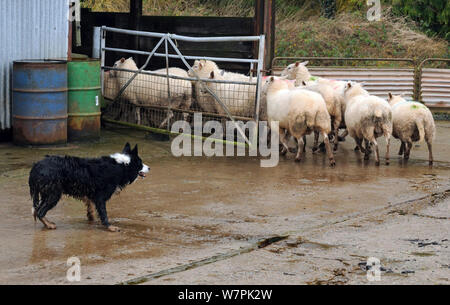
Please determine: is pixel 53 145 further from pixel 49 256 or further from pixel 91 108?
pixel 49 256

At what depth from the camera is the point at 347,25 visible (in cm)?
2102

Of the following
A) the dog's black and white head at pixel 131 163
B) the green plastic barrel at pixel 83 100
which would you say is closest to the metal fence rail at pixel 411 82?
the green plastic barrel at pixel 83 100

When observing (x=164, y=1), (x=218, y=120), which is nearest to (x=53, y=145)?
(x=218, y=120)

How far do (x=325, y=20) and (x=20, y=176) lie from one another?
1359 cm

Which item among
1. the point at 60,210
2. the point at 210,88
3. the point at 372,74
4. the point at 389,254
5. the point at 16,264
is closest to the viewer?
the point at 16,264

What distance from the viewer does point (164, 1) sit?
24047mm

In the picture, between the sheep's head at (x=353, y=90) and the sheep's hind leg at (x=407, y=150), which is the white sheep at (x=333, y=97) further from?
the sheep's hind leg at (x=407, y=150)

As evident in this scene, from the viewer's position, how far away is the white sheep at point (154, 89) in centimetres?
1266

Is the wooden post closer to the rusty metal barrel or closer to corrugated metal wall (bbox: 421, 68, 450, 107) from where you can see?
the rusty metal barrel

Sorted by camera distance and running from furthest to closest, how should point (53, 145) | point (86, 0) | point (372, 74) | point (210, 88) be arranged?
point (86, 0) → point (372, 74) → point (210, 88) → point (53, 145)

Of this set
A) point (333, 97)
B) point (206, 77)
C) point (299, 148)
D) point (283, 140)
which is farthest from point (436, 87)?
point (299, 148)

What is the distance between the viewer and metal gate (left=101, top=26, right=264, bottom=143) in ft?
38.7

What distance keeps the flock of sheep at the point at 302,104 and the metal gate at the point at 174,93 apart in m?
0.02

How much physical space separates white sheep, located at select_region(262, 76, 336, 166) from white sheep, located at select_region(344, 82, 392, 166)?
44 cm
